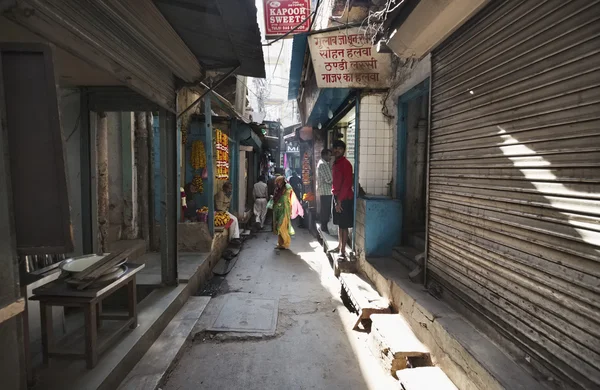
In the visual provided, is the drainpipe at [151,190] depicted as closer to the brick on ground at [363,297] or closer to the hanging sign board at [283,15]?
the hanging sign board at [283,15]

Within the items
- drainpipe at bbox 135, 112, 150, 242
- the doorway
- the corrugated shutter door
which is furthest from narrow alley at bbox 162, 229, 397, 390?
drainpipe at bbox 135, 112, 150, 242

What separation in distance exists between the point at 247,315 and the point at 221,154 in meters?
5.89

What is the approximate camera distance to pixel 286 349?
386cm

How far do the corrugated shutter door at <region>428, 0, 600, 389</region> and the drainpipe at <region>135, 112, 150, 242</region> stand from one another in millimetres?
6148

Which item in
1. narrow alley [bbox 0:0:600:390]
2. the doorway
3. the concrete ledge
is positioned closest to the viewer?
narrow alley [bbox 0:0:600:390]

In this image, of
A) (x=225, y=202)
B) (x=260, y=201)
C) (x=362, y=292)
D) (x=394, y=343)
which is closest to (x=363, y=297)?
(x=362, y=292)

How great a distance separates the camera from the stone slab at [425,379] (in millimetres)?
2707

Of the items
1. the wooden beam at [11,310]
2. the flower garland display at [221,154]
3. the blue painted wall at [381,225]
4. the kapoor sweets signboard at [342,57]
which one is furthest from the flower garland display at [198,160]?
the wooden beam at [11,310]

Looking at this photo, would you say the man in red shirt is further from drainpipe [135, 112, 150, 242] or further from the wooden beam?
the wooden beam

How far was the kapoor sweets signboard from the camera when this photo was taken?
573 centimetres

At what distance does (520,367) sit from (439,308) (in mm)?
1105

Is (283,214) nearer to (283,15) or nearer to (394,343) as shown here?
(283,15)

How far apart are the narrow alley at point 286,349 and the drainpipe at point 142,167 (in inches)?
91.1

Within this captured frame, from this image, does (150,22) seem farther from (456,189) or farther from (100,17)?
(456,189)
